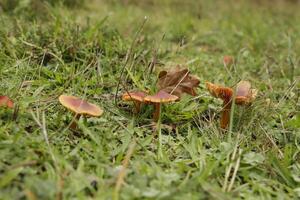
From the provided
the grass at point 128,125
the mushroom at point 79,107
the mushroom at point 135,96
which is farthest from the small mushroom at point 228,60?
the mushroom at point 79,107

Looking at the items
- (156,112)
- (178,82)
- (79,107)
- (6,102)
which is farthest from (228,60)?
(6,102)

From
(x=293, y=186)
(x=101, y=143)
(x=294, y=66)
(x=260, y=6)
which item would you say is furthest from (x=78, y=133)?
(x=260, y=6)

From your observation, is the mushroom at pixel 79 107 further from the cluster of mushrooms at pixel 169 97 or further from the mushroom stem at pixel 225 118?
the mushroom stem at pixel 225 118

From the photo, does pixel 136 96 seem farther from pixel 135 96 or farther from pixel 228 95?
pixel 228 95

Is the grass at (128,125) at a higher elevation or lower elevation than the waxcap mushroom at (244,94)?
lower

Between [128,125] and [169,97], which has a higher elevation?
[169,97]

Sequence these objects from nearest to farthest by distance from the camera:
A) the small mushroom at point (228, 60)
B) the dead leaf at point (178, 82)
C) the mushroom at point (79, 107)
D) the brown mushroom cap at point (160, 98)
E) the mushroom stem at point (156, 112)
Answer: the mushroom at point (79, 107)
the brown mushroom cap at point (160, 98)
the mushroom stem at point (156, 112)
the dead leaf at point (178, 82)
the small mushroom at point (228, 60)

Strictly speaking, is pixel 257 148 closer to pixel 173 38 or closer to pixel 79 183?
pixel 79 183
